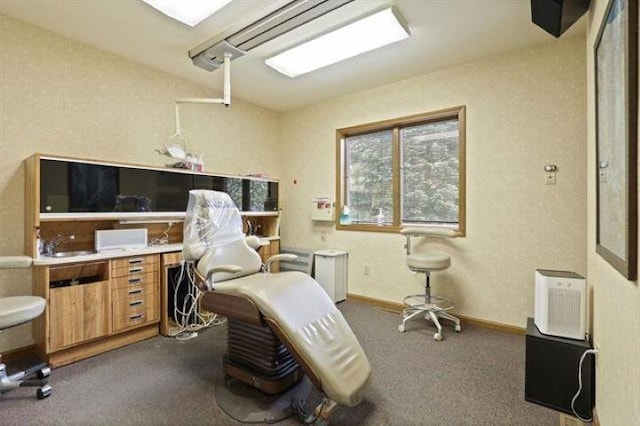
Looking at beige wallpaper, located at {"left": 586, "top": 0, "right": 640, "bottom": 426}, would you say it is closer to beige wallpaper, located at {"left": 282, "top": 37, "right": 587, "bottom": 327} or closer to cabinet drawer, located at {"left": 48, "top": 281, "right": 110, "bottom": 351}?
beige wallpaper, located at {"left": 282, "top": 37, "right": 587, "bottom": 327}

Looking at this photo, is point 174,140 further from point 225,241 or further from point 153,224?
point 225,241

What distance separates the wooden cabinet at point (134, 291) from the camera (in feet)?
8.51

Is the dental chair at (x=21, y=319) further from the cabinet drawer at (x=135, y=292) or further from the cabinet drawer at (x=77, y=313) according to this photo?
the cabinet drawer at (x=135, y=292)

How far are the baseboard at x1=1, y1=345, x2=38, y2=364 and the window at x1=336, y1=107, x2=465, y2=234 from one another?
10.6 ft

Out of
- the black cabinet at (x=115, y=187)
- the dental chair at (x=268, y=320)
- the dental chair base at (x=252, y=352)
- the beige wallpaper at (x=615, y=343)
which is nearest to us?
the beige wallpaper at (x=615, y=343)

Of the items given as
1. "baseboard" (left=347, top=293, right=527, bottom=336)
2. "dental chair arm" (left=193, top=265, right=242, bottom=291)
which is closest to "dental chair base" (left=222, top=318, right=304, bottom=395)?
"dental chair arm" (left=193, top=265, right=242, bottom=291)

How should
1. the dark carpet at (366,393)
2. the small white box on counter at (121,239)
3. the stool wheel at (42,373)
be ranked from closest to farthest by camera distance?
the dark carpet at (366,393), the stool wheel at (42,373), the small white box on counter at (121,239)

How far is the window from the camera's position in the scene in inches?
134

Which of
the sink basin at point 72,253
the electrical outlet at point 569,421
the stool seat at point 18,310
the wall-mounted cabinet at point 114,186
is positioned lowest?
the electrical outlet at point 569,421

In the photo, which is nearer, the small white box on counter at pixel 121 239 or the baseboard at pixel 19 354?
the baseboard at pixel 19 354

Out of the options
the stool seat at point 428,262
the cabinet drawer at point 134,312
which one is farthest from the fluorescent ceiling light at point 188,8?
the stool seat at point 428,262

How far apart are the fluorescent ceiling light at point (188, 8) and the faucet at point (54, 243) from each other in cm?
203

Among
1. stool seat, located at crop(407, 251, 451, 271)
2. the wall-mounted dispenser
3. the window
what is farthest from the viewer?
the wall-mounted dispenser

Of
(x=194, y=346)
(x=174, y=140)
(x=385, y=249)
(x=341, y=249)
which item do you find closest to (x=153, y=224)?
(x=174, y=140)
